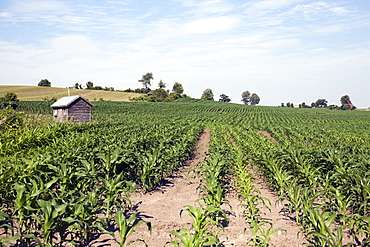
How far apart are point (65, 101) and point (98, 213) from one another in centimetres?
2786

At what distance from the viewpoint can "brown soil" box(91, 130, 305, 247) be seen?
465 centimetres

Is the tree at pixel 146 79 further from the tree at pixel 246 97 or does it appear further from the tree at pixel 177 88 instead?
the tree at pixel 246 97

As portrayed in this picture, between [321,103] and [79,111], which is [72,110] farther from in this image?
[321,103]

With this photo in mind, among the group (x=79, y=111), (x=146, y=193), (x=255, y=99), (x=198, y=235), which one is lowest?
(x=146, y=193)

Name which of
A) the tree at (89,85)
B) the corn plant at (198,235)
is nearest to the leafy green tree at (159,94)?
the tree at (89,85)

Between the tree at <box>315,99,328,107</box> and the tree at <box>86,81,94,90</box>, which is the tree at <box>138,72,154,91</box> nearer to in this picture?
the tree at <box>86,81,94,90</box>

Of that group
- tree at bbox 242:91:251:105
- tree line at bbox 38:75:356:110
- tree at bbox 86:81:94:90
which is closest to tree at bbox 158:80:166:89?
tree line at bbox 38:75:356:110

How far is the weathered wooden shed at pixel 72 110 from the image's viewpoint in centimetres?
2938

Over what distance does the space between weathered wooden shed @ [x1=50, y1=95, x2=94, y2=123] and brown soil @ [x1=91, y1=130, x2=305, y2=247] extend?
24.6 m

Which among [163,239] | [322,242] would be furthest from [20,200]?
[322,242]

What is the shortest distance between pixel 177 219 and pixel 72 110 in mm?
27483

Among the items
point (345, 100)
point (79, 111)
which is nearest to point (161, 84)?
point (79, 111)

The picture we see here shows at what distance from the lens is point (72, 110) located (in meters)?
29.7

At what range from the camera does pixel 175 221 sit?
5344 mm
